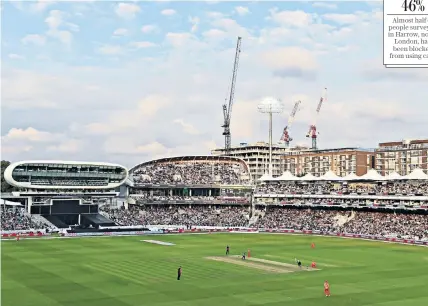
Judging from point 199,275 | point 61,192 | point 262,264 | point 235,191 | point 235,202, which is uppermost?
point 235,191

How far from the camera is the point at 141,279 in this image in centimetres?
4925

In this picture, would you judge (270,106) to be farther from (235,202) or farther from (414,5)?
(414,5)

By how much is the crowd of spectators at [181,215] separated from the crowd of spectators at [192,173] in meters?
10.2

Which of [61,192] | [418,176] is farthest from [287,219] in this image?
[61,192]

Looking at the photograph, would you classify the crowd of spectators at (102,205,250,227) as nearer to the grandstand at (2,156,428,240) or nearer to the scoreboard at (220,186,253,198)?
the grandstand at (2,156,428,240)

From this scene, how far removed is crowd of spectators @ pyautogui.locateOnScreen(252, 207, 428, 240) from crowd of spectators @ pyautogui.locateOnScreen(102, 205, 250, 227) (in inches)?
219

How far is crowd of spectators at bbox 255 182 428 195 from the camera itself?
9706 centimetres

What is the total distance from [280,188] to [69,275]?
74.4 meters

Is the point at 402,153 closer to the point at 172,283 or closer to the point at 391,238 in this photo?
the point at 391,238

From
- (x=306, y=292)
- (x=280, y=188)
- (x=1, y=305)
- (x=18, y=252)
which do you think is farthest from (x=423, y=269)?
(x=280, y=188)

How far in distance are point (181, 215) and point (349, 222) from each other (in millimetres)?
35312

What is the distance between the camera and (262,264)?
59.2 m

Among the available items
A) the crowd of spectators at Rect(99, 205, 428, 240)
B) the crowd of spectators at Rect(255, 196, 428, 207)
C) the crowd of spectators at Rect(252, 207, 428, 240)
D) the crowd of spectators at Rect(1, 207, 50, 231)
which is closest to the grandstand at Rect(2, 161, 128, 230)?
the crowd of spectators at Rect(1, 207, 50, 231)

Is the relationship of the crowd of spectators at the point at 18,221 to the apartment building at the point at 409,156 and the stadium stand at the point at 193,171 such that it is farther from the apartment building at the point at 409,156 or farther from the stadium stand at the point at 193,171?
the apartment building at the point at 409,156
